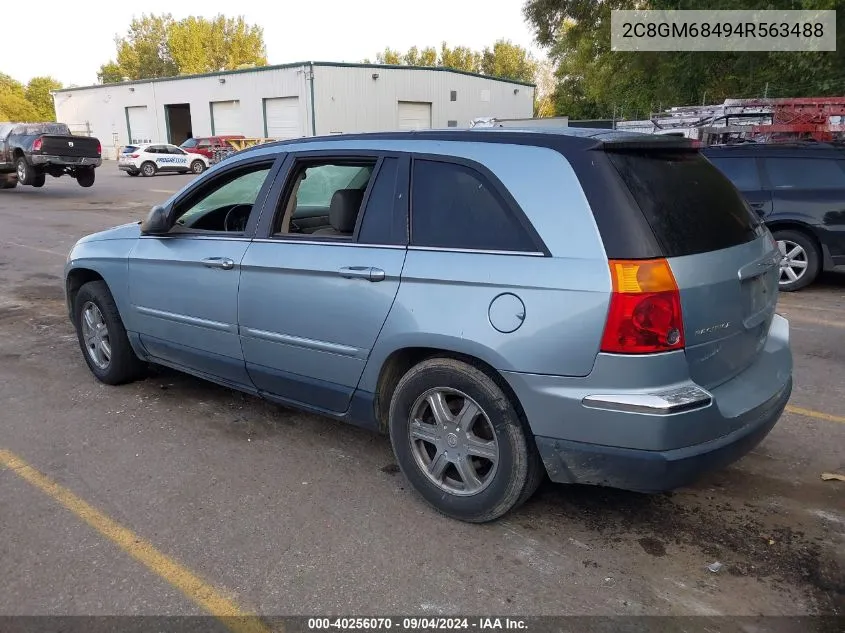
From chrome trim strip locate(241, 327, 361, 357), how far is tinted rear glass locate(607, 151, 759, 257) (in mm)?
1470

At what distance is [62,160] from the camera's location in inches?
781

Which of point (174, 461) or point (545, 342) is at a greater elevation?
point (545, 342)

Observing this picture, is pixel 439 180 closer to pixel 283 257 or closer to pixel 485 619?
pixel 283 257

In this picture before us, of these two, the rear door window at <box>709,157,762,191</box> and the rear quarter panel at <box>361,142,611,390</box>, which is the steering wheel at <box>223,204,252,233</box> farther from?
the rear door window at <box>709,157,762,191</box>

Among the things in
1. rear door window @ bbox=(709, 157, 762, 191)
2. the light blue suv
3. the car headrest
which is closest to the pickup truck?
rear door window @ bbox=(709, 157, 762, 191)

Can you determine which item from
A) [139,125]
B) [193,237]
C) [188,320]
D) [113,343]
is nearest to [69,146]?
[113,343]

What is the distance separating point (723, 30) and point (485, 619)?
19.0 meters

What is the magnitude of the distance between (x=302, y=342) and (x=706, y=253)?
1972mm

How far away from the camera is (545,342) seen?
2.67m

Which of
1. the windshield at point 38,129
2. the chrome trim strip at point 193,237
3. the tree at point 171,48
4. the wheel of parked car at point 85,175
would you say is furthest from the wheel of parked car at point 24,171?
the tree at point 171,48

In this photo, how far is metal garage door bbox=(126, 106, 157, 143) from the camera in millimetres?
48156

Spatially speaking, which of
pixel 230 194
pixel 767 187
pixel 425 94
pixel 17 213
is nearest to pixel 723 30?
pixel 767 187

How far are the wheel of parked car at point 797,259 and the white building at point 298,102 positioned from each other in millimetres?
28172

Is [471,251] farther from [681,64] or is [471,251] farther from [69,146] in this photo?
[681,64]
